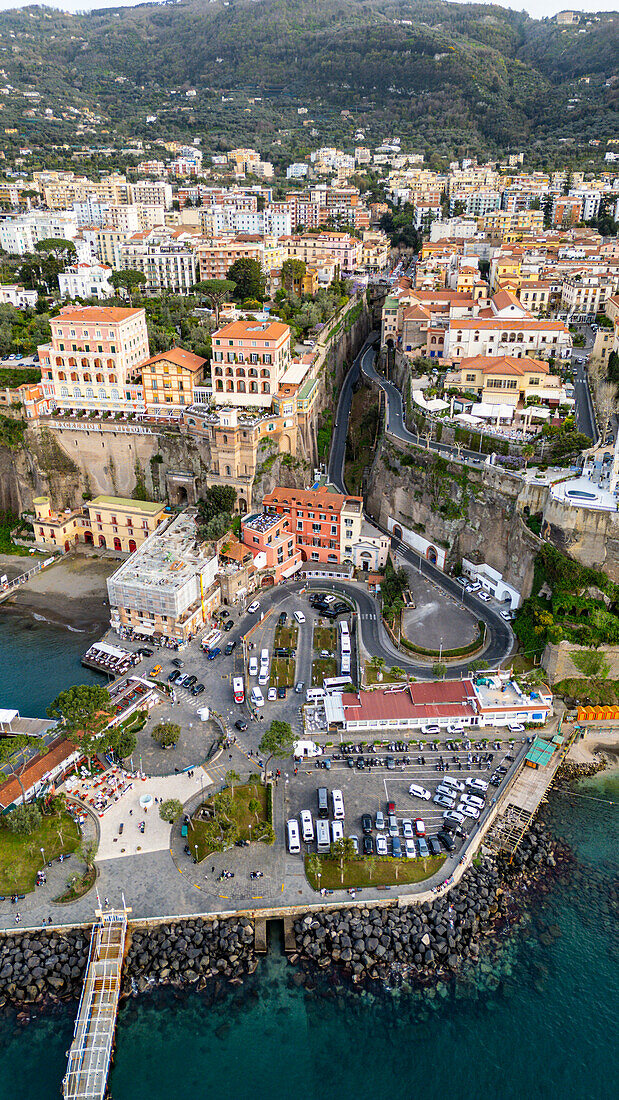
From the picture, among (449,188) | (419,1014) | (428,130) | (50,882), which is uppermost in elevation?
(428,130)

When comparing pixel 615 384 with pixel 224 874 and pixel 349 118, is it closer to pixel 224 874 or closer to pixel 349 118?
pixel 224 874

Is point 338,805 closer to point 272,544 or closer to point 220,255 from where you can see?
point 272,544

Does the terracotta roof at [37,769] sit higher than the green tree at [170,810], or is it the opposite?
the green tree at [170,810]

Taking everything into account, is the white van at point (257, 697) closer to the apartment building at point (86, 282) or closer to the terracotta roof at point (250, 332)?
the terracotta roof at point (250, 332)

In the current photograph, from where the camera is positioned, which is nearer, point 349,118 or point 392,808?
point 392,808

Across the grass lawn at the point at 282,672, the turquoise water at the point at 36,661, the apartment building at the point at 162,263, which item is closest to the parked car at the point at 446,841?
the grass lawn at the point at 282,672

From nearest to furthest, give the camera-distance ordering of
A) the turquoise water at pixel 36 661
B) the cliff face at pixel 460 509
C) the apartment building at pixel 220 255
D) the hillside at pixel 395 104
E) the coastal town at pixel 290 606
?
1. the coastal town at pixel 290 606
2. the turquoise water at pixel 36 661
3. the cliff face at pixel 460 509
4. the apartment building at pixel 220 255
5. the hillside at pixel 395 104

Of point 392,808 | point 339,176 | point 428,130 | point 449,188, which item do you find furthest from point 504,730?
point 428,130

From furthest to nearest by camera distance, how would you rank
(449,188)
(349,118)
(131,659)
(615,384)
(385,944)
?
1. (349,118)
2. (449,188)
3. (615,384)
4. (131,659)
5. (385,944)
